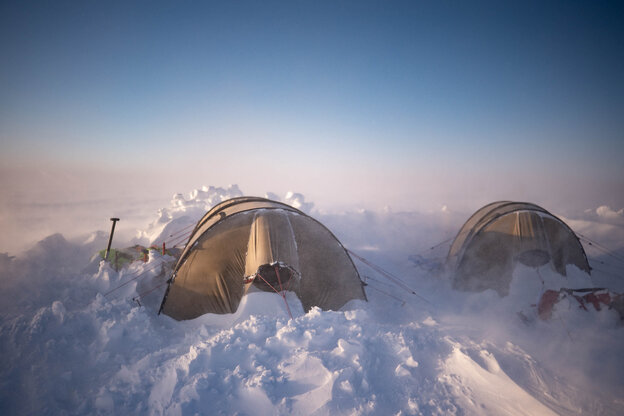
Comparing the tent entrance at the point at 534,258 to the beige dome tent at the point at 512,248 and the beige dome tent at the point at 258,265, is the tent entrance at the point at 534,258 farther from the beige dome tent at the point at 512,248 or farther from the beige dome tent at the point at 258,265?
the beige dome tent at the point at 258,265

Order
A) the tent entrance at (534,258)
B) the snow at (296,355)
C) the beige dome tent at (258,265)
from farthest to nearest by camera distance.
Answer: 1. the tent entrance at (534,258)
2. the beige dome tent at (258,265)
3. the snow at (296,355)

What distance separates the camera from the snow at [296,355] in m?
3.46

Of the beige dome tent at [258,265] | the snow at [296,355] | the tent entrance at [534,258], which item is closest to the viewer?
the snow at [296,355]

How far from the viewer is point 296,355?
157 inches

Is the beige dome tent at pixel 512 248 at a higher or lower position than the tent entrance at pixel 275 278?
higher

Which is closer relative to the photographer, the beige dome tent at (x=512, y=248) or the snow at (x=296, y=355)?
the snow at (x=296, y=355)

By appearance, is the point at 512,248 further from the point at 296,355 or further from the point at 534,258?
the point at 296,355

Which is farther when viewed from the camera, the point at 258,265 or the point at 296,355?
the point at 258,265

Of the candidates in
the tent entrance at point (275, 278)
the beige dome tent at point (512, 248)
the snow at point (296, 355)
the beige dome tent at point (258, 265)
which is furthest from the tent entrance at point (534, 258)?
the tent entrance at point (275, 278)

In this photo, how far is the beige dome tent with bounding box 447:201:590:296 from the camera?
29.5 feet

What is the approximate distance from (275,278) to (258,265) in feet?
2.86

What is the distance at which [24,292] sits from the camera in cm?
777

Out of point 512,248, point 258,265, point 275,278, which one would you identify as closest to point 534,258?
point 512,248

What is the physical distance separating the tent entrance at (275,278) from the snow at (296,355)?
0.34 metres
